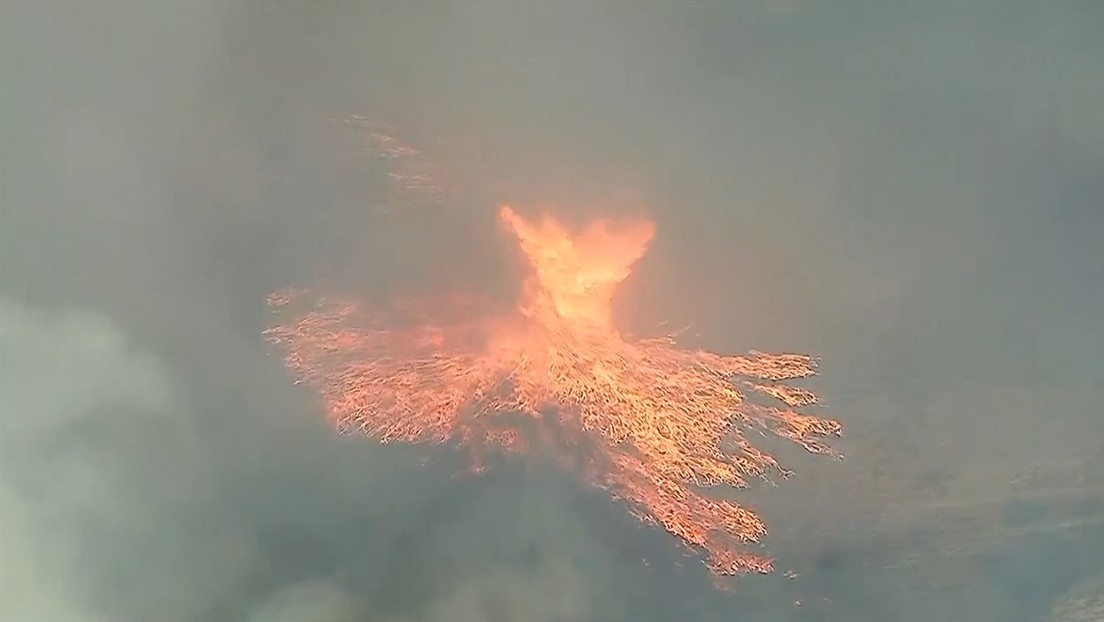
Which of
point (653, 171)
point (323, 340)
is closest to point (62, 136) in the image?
point (323, 340)

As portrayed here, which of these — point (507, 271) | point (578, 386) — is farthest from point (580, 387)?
point (507, 271)

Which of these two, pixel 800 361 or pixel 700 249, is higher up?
pixel 700 249

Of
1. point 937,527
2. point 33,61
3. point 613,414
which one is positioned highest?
point 33,61

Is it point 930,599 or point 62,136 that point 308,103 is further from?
point 930,599
